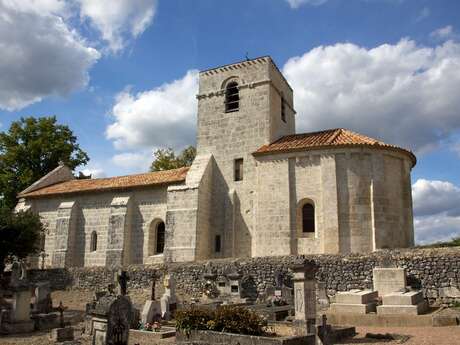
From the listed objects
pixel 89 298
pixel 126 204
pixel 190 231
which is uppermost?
pixel 126 204

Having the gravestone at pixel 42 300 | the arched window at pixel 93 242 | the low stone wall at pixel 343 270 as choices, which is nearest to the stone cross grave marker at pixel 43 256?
the arched window at pixel 93 242

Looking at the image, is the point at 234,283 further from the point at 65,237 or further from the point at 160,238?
the point at 65,237

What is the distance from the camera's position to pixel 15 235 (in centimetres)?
2267

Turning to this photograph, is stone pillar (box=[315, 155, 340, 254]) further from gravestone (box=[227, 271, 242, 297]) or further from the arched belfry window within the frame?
the arched belfry window

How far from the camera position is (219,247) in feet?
81.8

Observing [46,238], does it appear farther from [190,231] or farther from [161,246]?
[190,231]

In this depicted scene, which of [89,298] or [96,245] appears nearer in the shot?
[89,298]

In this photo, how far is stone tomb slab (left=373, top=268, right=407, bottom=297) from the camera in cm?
1482

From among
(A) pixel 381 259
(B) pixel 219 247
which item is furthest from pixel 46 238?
(A) pixel 381 259

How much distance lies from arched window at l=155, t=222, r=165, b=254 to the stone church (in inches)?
2.5

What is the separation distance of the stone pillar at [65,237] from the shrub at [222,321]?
1994cm

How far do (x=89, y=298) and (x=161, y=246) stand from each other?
6.85m

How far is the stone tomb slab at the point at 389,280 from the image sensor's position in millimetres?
14824

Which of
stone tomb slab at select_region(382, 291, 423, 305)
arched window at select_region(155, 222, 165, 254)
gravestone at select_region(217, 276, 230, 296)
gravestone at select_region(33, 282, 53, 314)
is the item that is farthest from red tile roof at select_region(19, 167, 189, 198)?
stone tomb slab at select_region(382, 291, 423, 305)
